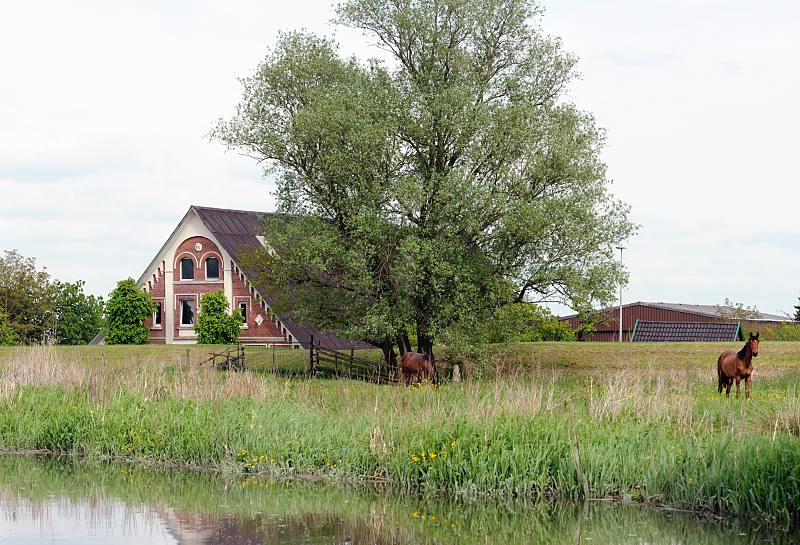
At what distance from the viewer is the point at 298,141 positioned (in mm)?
41344

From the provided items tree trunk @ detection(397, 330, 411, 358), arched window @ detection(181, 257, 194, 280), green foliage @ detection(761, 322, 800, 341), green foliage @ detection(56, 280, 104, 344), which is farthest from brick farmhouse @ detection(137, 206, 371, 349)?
green foliage @ detection(761, 322, 800, 341)

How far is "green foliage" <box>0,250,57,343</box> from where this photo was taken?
71438mm

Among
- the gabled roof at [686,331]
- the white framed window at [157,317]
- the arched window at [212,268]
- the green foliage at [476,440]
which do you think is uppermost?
the arched window at [212,268]

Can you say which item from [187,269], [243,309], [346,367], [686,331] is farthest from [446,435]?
[686,331]

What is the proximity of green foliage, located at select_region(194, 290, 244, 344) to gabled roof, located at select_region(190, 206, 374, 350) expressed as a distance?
7.54 ft

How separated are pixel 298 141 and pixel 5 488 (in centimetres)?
2419

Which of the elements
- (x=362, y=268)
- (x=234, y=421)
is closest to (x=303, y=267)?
(x=362, y=268)

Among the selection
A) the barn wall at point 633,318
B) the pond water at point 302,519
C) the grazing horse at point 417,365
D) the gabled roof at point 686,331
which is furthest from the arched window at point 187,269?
the pond water at point 302,519

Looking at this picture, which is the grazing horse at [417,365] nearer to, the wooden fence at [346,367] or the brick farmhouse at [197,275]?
the wooden fence at [346,367]

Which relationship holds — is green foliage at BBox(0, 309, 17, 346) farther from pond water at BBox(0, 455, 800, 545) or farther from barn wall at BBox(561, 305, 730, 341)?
pond water at BBox(0, 455, 800, 545)

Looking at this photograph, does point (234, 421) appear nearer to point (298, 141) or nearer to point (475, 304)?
point (475, 304)

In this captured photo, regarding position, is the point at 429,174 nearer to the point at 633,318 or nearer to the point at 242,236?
the point at 242,236

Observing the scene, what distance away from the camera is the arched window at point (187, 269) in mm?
66875

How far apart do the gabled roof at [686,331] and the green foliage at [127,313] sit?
31.3m
